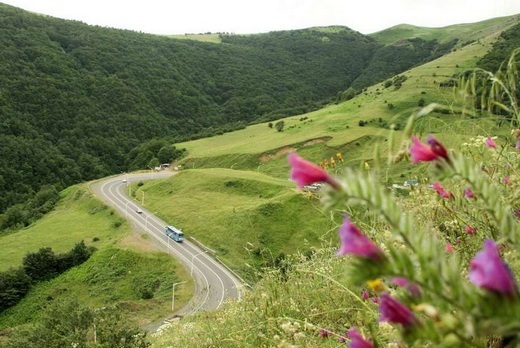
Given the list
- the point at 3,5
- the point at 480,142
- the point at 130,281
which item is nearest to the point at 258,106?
the point at 3,5

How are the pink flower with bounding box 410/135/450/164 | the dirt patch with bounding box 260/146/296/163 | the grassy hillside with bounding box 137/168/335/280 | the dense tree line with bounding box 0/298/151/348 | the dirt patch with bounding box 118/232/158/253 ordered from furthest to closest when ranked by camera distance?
the dirt patch with bounding box 260/146/296/163 < the dirt patch with bounding box 118/232/158/253 < the grassy hillside with bounding box 137/168/335/280 < the dense tree line with bounding box 0/298/151/348 < the pink flower with bounding box 410/135/450/164

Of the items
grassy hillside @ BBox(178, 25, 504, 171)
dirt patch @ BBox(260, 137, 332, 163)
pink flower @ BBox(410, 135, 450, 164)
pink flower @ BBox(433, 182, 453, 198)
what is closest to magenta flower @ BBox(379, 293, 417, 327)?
pink flower @ BBox(410, 135, 450, 164)

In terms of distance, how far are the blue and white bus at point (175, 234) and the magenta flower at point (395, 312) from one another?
145 feet

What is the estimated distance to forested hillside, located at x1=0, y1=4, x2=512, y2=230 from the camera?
88.0 meters

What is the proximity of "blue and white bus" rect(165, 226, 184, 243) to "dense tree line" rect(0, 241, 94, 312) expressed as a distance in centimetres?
725

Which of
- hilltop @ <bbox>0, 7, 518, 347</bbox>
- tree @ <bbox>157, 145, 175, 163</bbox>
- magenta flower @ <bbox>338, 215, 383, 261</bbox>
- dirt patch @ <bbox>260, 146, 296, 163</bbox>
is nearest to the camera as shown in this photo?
magenta flower @ <bbox>338, 215, 383, 261</bbox>

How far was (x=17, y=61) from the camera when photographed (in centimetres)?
11394

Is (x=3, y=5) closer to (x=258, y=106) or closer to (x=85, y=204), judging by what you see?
(x=258, y=106)

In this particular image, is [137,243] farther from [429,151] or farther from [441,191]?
[429,151]

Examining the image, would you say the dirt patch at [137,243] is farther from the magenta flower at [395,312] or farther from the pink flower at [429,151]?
the magenta flower at [395,312]

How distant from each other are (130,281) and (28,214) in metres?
33.6

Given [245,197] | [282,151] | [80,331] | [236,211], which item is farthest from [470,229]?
[282,151]

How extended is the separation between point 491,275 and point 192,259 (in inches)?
1621

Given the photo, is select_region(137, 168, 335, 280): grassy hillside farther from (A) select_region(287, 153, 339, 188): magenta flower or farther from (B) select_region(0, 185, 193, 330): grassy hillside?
(A) select_region(287, 153, 339, 188): magenta flower
